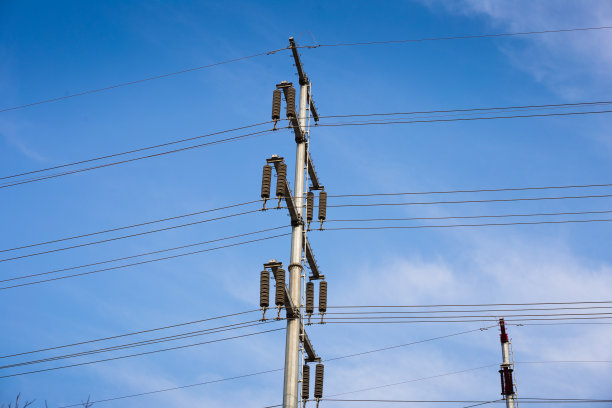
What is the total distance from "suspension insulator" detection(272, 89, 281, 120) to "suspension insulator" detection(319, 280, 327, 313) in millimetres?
5829

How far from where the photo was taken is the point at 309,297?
72.4 feet

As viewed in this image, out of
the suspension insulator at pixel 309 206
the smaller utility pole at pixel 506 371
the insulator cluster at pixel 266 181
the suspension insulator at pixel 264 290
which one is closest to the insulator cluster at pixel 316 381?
the suspension insulator at pixel 264 290

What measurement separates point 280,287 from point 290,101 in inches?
270

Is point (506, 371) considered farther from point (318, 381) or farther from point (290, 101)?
point (290, 101)

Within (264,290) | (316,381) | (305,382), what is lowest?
(305,382)

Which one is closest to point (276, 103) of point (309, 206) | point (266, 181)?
point (266, 181)

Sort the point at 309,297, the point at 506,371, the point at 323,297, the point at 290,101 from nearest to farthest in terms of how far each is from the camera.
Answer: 1. the point at 309,297
2. the point at 323,297
3. the point at 290,101
4. the point at 506,371

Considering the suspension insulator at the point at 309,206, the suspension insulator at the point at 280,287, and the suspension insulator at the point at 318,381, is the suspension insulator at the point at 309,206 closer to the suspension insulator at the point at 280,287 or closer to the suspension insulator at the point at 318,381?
the suspension insulator at the point at 280,287

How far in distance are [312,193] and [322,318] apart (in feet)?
14.3

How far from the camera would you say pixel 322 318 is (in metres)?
21.8

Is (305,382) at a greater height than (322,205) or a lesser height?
lesser

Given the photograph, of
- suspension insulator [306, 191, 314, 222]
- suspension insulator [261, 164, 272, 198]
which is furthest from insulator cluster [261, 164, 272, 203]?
suspension insulator [306, 191, 314, 222]

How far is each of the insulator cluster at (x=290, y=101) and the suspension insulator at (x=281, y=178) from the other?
2121 millimetres

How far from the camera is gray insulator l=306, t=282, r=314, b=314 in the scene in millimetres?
21656
